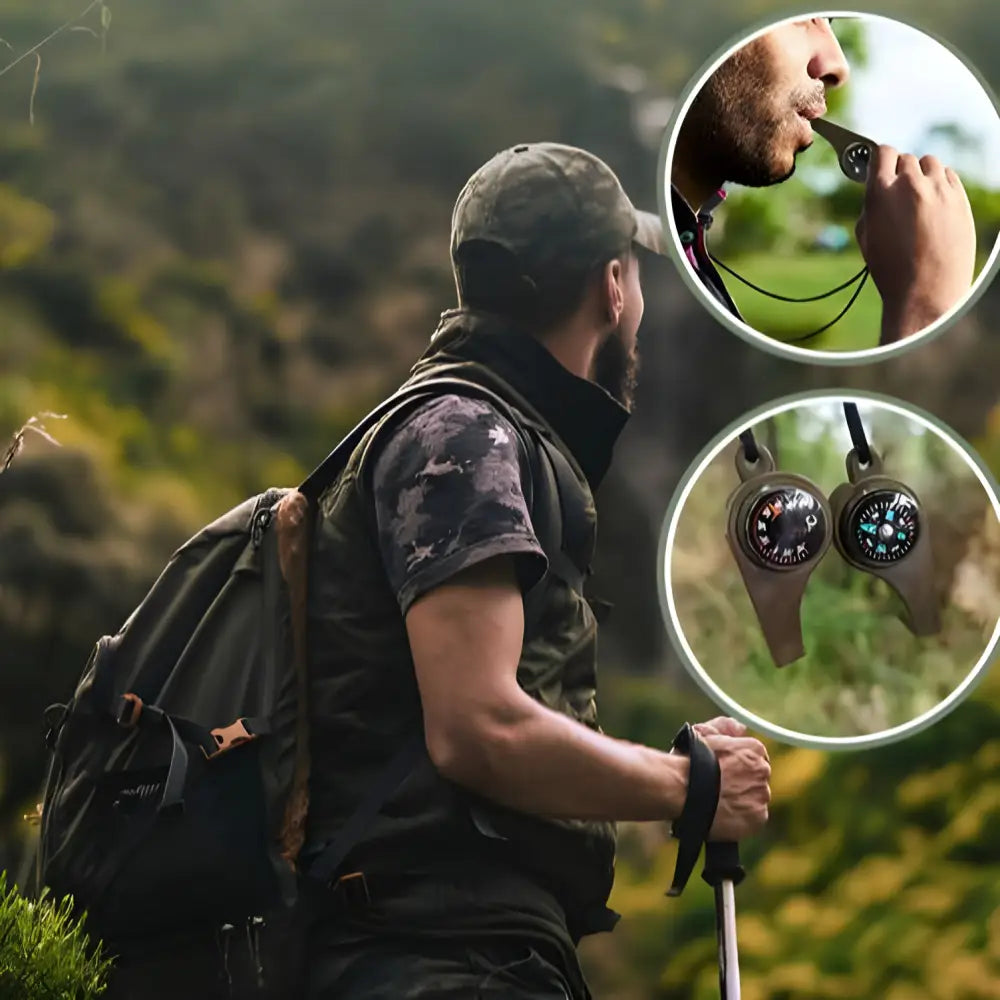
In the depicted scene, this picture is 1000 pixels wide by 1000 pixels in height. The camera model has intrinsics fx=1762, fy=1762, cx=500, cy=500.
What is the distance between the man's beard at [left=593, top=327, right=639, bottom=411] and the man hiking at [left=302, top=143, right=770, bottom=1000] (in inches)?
1.0

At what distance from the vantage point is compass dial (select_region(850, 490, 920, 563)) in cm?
305

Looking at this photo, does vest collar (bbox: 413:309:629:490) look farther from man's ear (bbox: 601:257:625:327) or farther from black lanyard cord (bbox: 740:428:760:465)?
black lanyard cord (bbox: 740:428:760:465)

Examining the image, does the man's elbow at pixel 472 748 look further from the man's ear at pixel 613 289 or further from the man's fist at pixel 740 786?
the man's ear at pixel 613 289

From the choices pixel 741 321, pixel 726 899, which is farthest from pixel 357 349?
pixel 726 899

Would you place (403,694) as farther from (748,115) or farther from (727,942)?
(748,115)

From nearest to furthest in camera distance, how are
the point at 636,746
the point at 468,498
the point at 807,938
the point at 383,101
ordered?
the point at 468,498
the point at 636,746
the point at 807,938
the point at 383,101

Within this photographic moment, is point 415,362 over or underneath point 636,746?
over

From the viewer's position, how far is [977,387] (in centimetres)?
312

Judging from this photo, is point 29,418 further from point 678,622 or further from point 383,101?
point 678,622

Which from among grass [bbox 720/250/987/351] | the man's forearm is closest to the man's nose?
grass [bbox 720/250/987/351]

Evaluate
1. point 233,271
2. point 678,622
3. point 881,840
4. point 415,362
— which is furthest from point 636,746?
point 233,271

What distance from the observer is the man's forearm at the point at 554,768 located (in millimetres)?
2555

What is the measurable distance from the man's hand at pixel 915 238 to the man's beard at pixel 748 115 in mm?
172

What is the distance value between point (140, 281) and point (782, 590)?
1270mm
